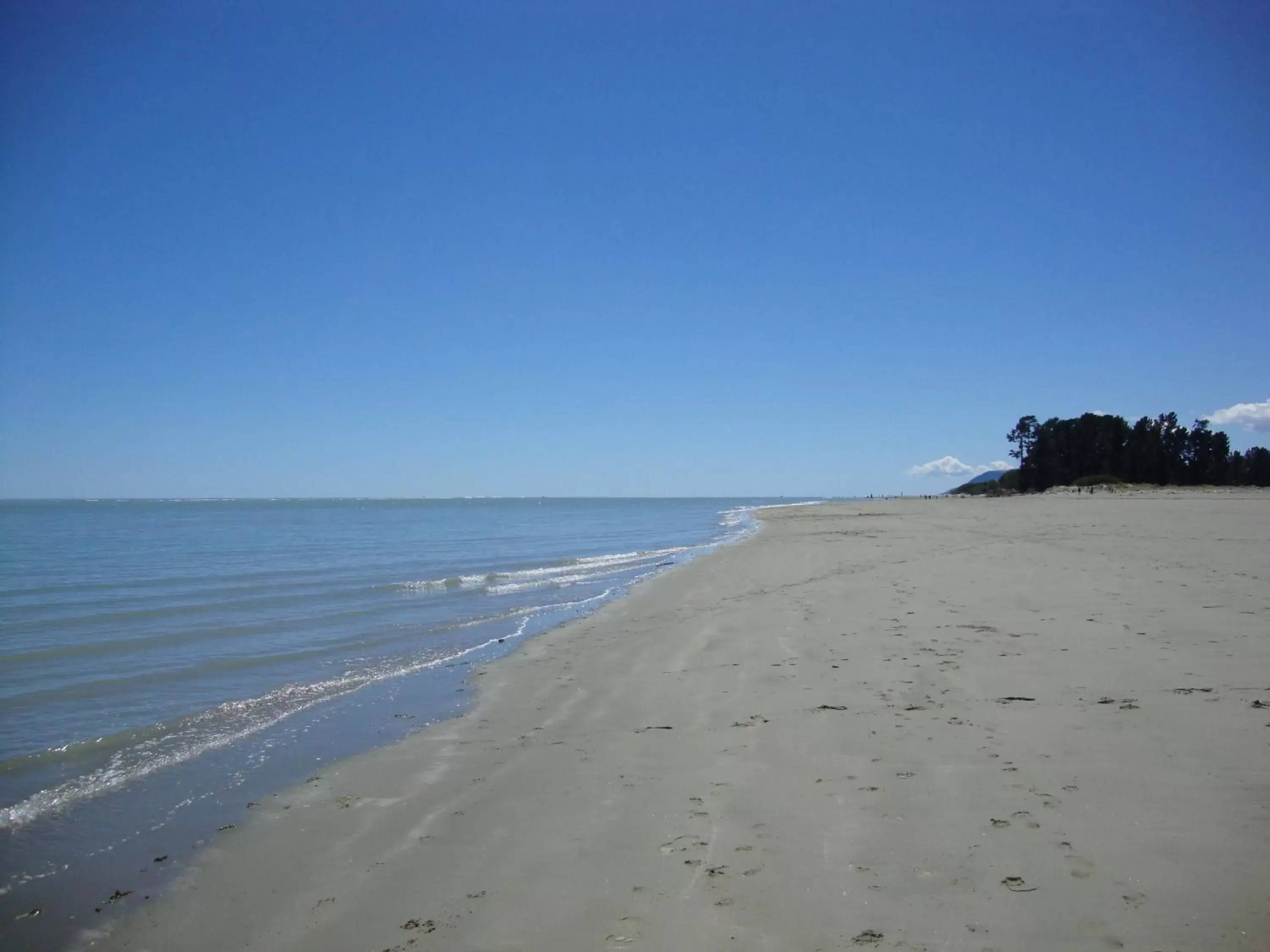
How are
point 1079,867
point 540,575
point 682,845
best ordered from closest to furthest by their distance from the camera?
1. point 1079,867
2. point 682,845
3. point 540,575

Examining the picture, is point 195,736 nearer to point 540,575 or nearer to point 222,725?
point 222,725

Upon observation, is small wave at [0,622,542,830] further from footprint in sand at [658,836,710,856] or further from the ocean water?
footprint in sand at [658,836,710,856]

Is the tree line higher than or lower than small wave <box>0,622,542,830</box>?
higher

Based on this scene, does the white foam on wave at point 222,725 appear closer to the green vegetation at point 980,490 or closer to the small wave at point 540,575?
the small wave at point 540,575

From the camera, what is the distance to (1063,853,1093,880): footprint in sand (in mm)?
3791

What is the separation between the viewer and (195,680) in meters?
10.3

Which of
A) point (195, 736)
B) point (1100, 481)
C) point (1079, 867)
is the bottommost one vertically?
point (195, 736)

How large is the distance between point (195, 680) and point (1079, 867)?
10.7 meters

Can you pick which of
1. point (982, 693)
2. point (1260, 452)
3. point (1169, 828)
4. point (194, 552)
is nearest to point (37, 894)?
point (1169, 828)

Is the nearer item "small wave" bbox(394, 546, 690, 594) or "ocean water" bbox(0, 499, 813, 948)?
"ocean water" bbox(0, 499, 813, 948)

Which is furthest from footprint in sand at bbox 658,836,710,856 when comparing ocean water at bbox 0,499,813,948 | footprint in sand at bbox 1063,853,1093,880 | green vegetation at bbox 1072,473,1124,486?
green vegetation at bbox 1072,473,1124,486

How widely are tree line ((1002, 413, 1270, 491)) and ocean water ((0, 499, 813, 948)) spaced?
2801 inches

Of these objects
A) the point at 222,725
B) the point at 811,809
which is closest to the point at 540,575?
the point at 222,725

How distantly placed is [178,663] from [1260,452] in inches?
4009
